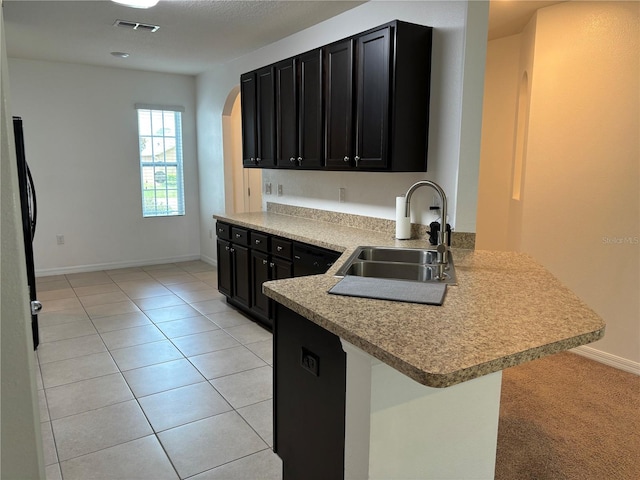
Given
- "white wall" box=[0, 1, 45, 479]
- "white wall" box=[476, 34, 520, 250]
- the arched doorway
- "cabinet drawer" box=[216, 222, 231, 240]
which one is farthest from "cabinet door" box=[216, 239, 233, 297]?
"white wall" box=[0, 1, 45, 479]

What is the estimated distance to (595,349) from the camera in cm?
346

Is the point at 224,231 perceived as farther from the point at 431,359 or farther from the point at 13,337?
the point at 13,337

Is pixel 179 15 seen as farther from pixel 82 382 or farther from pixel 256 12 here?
pixel 82 382

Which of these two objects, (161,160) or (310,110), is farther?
(161,160)

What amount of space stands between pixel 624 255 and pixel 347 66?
2327mm

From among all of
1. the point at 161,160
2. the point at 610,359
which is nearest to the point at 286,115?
the point at 610,359

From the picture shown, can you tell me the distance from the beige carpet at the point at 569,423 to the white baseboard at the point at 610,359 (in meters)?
0.06

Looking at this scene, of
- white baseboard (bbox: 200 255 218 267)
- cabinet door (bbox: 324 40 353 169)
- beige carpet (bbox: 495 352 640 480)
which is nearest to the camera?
beige carpet (bbox: 495 352 640 480)

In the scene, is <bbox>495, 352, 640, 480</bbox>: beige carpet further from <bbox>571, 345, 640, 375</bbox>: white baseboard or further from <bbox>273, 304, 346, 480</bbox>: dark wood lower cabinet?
<bbox>273, 304, 346, 480</bbox>: dark wood lower cabinet

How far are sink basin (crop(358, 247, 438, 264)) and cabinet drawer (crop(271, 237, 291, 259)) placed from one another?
1.02 m

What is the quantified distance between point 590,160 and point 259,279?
2719 millimetres

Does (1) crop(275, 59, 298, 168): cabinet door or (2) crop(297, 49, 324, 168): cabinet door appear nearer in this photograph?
(2) crop(297, 49, 324, 168): cabinet door

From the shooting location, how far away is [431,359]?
3.68ft

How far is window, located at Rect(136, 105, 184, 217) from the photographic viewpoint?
6305 mm
